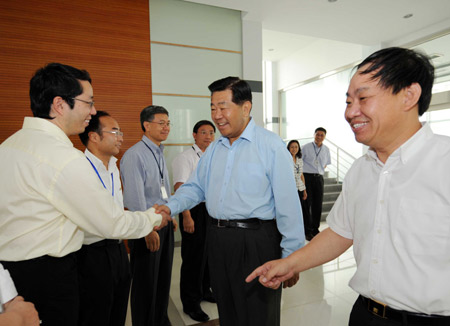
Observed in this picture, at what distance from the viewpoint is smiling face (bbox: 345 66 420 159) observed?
955mm

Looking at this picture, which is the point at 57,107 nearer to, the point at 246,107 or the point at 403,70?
the point at 246,107

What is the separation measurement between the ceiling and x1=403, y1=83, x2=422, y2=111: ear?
4201 millimetres

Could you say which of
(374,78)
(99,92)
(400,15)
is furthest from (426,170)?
(400,15)

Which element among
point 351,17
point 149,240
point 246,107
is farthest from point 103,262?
point 351,17

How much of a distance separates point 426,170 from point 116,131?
1.75m

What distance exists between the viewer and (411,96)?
0.95m

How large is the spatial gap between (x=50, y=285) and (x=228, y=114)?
4.12 feet

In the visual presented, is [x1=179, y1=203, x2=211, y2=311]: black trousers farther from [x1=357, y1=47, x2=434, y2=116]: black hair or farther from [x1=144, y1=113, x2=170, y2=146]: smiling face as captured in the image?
[x1=357, y1=47, x2=434, y2=116]: black hair

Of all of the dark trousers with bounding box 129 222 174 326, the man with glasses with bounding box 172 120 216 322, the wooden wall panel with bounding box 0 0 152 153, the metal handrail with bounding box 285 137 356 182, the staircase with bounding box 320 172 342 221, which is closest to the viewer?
the dark trousers with bounding box 129 222 174 326

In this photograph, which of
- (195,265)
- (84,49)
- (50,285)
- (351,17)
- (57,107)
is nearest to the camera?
(50,285)

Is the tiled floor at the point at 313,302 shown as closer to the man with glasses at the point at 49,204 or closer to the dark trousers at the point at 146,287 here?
the dark trousers at the point at 146,287

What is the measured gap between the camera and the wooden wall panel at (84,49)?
364 cm

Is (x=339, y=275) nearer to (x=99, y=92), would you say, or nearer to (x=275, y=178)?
A: (x=275, y=178)

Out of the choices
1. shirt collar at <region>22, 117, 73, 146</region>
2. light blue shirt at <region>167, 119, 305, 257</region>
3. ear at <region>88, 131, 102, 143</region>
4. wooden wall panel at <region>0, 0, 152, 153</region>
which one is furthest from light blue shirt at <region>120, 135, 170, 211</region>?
wooden wall panel at <region>0, 0, 152, 153</region>
